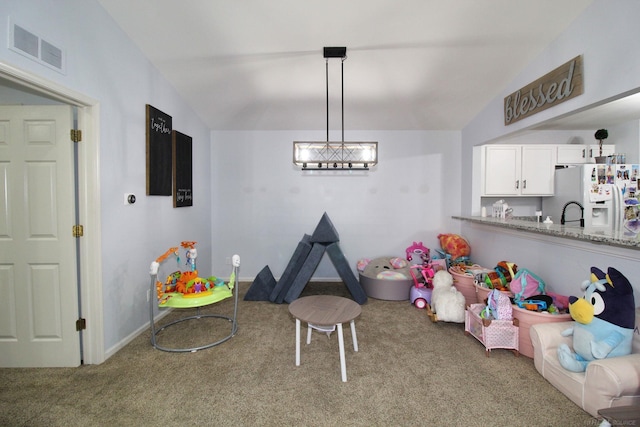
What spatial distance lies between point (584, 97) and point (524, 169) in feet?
5.27

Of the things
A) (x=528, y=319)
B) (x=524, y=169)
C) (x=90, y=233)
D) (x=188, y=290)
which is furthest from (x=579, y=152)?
(x=90, y=233)

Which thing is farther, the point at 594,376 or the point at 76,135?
the point at 76,135

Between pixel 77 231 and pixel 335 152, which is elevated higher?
pixel 335 152

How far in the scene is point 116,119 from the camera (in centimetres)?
249

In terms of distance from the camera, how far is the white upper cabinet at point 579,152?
3.76 m

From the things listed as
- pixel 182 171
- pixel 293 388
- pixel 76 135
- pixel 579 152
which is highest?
pixel 579 152

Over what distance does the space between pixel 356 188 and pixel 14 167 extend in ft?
12.6

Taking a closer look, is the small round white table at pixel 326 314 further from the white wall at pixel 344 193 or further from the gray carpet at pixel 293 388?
the white wall at pixel 344 193

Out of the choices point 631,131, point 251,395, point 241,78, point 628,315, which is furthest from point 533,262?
point 241,78

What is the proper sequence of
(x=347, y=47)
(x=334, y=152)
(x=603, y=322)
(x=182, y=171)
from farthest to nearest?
(x=182, y=171) → (x=347, y=47) → (x=334, y=152) → (x=603, y=322)

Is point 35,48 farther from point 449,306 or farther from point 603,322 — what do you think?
point 603,322

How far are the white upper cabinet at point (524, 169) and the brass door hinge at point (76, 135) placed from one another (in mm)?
4671

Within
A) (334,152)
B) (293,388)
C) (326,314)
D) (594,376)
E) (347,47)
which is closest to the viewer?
(594,376)

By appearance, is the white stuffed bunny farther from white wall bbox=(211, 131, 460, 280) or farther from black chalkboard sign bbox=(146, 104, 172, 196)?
black chalkboard sign bbox=(146, 104, 172, 196)
